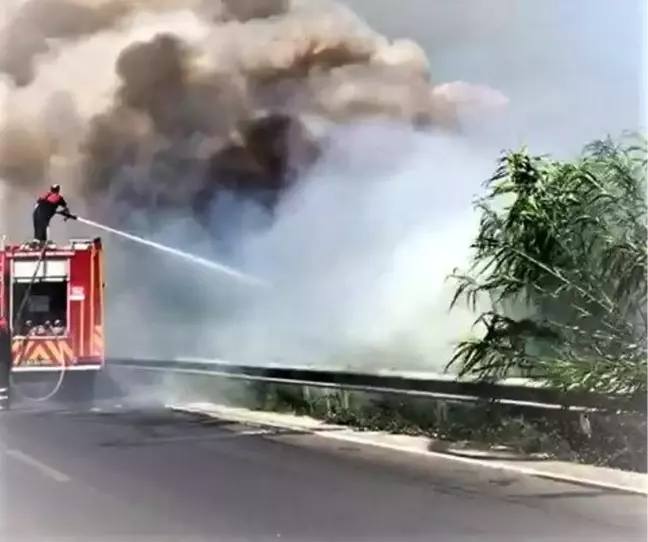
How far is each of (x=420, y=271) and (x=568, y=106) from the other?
742mm

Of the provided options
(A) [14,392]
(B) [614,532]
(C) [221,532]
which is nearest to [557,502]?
(B) [614,532]

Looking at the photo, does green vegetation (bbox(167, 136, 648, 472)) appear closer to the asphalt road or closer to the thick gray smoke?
the thick gray smoke

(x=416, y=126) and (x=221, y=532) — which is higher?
(x=416, y=126)

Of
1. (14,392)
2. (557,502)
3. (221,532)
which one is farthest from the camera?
(14,392)

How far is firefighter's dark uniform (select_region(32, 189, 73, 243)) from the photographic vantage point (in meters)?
3.79

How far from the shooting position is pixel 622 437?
12.8 feet

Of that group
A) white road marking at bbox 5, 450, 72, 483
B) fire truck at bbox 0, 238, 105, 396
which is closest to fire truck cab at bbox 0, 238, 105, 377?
fire truck at bbox 0, 238, 105, 396

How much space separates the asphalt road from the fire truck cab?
7.7 inches

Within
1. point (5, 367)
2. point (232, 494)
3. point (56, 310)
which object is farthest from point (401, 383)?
point (5, 367)

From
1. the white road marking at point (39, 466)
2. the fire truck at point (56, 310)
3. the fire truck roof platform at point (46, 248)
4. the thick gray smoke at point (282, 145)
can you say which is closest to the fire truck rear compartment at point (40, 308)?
the fire truck at point (56, 310)

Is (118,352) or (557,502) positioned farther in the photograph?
(118,352)

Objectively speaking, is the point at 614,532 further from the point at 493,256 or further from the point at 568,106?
the point at 568,106

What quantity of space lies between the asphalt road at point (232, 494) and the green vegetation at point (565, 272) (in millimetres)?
428

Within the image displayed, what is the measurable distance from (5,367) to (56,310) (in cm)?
30
